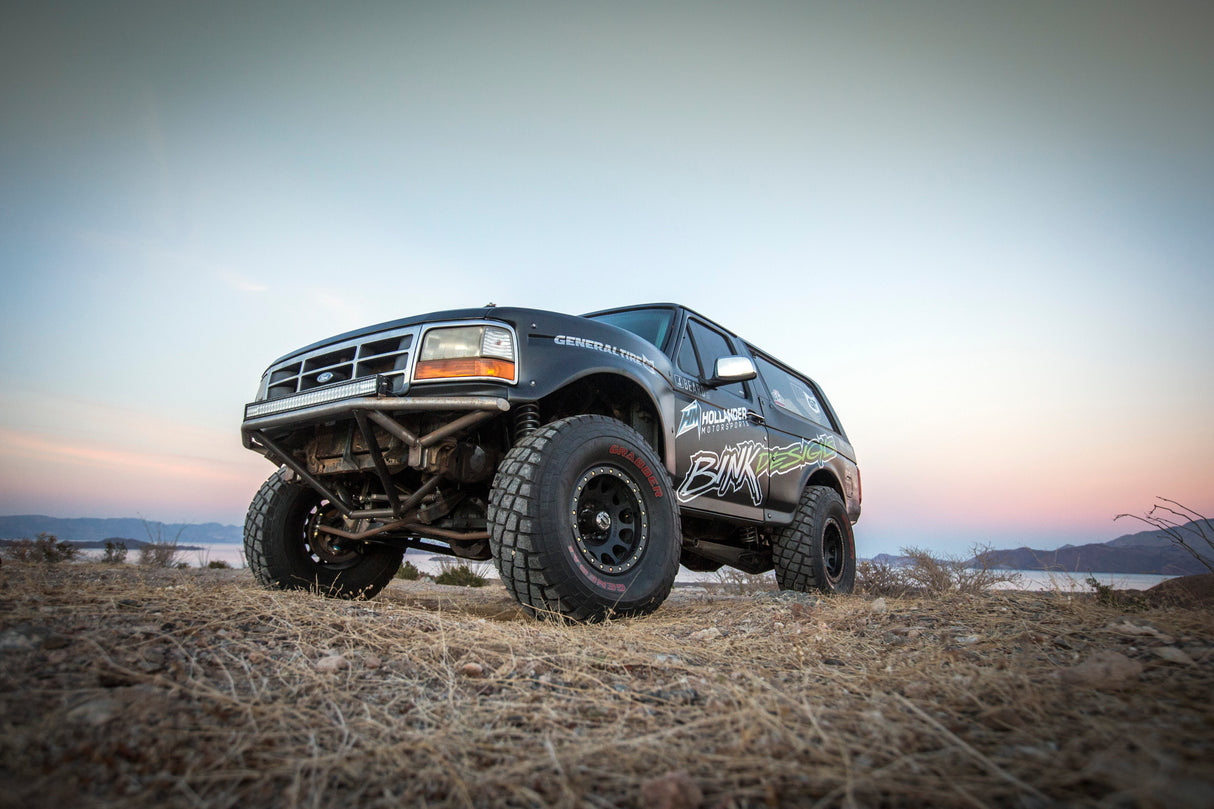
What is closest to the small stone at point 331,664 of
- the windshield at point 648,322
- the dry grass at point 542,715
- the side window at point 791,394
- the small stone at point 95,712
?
the dry grass at point 542,715

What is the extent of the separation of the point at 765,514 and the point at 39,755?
14.4ft

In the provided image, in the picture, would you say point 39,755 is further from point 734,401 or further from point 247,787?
point 734,401

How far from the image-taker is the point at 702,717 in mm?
1491

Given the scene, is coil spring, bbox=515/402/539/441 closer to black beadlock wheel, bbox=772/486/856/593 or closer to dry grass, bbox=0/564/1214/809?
dry grass, bbox=0/564/1214/809

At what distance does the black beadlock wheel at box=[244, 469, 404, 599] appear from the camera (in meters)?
3.72

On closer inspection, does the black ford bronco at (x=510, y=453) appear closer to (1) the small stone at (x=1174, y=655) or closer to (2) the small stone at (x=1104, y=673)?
(2) the small stone at (x=1104, y=673)

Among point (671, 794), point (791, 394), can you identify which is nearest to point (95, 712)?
point (671, 794)

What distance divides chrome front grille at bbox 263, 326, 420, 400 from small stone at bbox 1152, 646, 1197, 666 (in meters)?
2.87

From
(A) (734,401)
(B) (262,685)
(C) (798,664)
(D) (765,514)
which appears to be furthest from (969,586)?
(B) (262,685)

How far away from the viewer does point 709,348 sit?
493 centimetres

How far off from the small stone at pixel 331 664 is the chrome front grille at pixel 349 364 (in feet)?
4.15

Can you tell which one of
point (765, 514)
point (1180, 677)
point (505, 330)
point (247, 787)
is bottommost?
point (247, 787)

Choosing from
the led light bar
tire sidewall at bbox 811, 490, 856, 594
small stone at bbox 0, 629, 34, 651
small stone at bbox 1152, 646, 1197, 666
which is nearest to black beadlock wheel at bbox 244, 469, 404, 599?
the led light bar

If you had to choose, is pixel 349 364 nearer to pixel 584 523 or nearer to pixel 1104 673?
pixel 584 523
